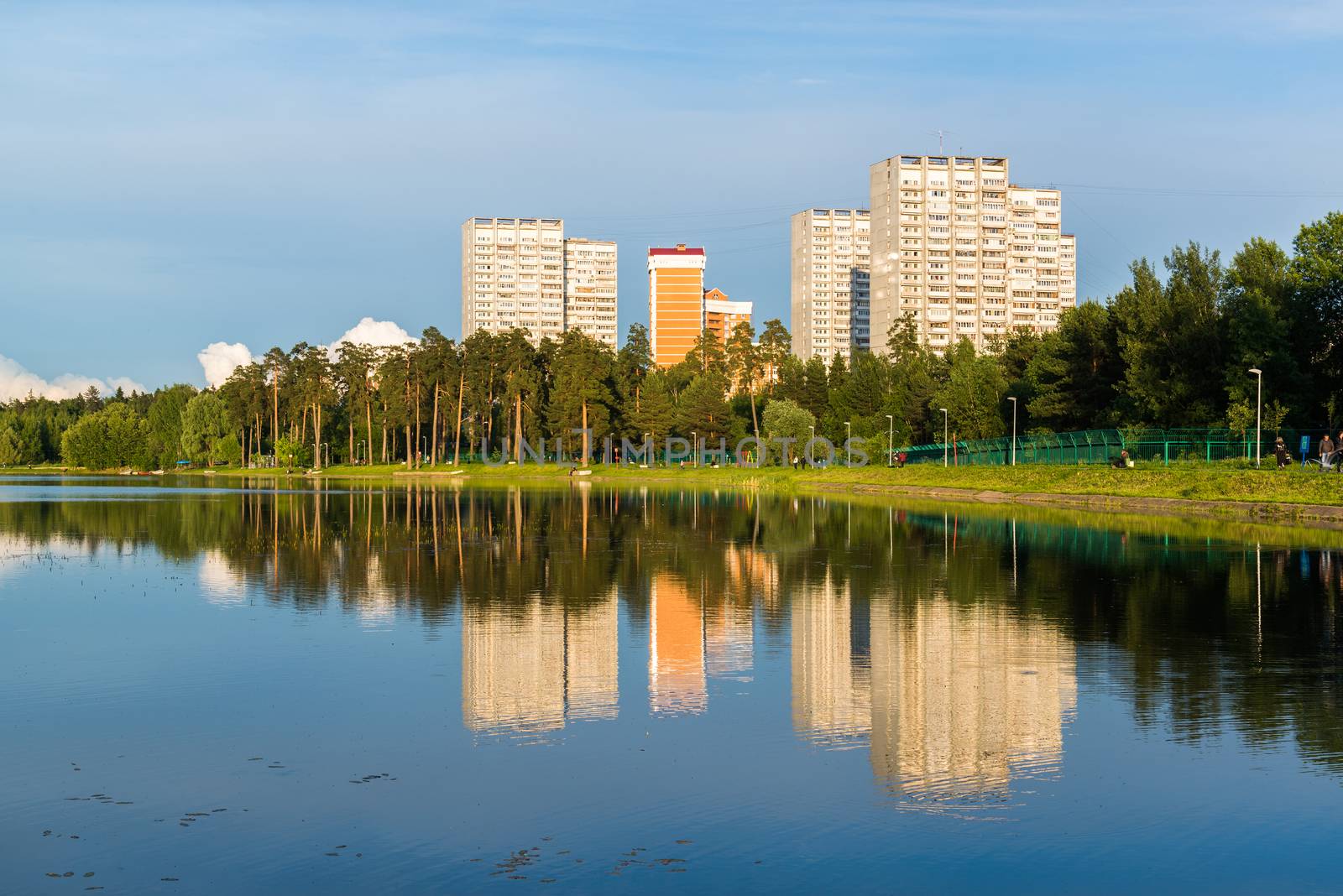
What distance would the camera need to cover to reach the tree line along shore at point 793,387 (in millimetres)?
66312

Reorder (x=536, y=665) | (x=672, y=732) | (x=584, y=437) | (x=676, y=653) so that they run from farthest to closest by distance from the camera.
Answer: (x=584, y=437) → (x=676, y=653) → (x=536, y=665) → (x=672, y=732)

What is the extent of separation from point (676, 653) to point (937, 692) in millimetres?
3974

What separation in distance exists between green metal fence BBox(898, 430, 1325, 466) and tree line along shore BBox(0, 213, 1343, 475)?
1398 millimetres

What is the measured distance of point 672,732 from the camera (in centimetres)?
1163

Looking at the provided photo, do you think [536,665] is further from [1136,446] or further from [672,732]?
[1136,446]

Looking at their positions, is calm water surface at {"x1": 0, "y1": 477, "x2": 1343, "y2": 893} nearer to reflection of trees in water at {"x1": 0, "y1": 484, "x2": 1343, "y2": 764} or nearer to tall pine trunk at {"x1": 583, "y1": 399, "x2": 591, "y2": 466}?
reflection of trees in water at {"x1": 0, "y1": 484, "x2": 1343, "y2": 764}

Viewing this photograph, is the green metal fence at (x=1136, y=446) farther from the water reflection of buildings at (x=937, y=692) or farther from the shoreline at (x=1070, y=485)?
the water reflection of buildings at (x=937, y=692)

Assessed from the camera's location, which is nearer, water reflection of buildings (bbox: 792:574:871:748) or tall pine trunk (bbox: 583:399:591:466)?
water reflection of buildings (bbox: 792:574:871:748)

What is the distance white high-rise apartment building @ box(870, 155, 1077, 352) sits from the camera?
188m

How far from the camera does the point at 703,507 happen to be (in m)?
59.8

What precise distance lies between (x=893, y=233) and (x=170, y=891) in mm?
189397

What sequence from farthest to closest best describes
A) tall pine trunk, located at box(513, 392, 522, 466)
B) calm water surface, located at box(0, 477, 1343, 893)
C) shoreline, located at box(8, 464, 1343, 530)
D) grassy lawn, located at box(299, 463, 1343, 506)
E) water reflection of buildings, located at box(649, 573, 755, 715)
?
tall pine trunk, located at box(513, 392, 522, 466) → grassy lawn, located at box(299, 463, 1343, 506) → shoreline, located at box(8, 464, 1343, 530) → water reflection of buildings, located at box(649, 573, 755, 715) → calm water surface, located at box(0, 477, 1343, 893)
